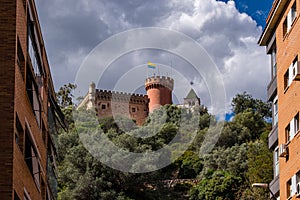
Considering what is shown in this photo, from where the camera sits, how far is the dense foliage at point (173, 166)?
9200cm

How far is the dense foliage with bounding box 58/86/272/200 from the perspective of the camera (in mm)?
92000

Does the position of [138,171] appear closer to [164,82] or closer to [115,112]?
[115,112]

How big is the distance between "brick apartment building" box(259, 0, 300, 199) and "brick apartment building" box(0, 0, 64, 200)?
383 inches

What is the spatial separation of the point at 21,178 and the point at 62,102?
116510 mm

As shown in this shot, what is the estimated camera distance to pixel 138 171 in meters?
97.5

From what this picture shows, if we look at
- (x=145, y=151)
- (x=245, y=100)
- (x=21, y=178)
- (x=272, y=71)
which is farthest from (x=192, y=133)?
(x=21, y=178)

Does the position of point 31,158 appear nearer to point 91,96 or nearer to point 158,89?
point 91,96

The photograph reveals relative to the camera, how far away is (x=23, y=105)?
2789 centimetres

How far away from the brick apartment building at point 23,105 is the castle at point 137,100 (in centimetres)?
12102

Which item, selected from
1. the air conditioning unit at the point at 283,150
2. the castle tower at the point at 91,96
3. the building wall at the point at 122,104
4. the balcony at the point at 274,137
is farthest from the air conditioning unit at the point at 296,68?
the castle tower at the point at 91,96

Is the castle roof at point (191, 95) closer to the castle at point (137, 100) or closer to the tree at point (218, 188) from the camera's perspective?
the castle at point (137, 100)

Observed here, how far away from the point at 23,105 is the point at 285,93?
1307 cm

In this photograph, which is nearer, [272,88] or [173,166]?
[272,88]

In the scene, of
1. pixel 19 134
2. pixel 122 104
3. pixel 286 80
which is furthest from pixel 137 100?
pixel 19 134
